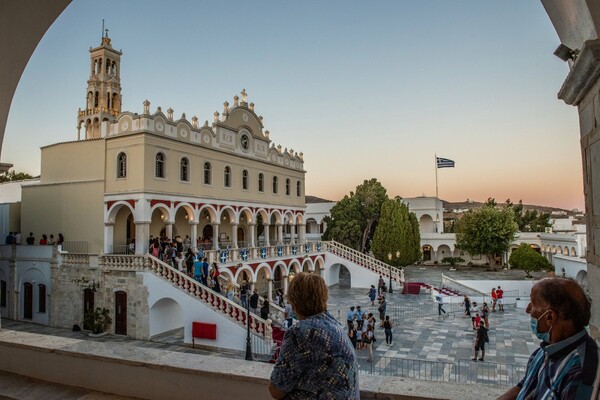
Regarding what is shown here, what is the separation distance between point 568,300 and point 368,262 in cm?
3250

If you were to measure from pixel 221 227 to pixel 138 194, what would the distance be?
9926 millimetres

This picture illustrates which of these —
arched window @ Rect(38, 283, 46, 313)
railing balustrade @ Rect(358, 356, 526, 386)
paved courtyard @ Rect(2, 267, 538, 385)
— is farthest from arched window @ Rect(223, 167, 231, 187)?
railing balustrade @ Rect(358, 356, 526, 386)

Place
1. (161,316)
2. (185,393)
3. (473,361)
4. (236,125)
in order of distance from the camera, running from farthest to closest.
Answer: (236,125)
(161,316)
(473,361)
(185,393)

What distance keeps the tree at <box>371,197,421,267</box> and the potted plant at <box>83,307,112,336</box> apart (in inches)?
930

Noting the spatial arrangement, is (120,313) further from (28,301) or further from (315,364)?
(315,364)

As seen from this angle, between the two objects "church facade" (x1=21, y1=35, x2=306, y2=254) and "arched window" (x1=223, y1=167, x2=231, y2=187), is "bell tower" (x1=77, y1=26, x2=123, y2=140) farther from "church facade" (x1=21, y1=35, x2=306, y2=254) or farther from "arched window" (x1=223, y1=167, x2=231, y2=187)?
"arched window" (x1=223, y1=167, x2=231, y2=187)

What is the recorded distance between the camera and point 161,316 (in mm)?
19344

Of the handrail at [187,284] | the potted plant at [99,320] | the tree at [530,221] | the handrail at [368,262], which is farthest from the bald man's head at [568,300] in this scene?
the tree at [530,221]

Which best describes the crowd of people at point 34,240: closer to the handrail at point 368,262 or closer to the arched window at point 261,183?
the arched window at point 261,183

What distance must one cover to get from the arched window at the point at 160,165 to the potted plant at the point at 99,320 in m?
6.88

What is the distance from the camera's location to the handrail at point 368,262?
33406 millimetres

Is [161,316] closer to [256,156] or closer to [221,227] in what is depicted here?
[221,227]

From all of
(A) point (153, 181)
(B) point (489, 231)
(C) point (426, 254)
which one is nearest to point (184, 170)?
(A) point (153, 181)

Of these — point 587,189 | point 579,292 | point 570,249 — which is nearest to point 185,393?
point 579,292
